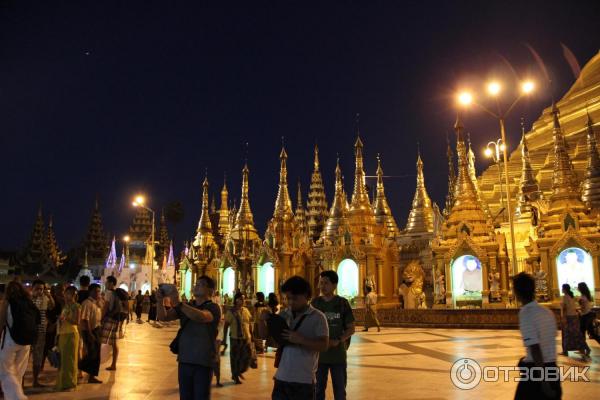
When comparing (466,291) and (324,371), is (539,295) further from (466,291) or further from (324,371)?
(324,371)

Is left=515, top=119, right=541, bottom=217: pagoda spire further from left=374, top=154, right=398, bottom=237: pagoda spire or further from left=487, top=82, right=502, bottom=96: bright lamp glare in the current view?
left=487, top=82, right=502, bottom=96: bright lamp glare

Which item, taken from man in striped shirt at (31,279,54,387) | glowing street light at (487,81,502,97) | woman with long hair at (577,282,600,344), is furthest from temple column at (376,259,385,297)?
man in striped shirt at (31,279,54,387)

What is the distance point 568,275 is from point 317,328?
867 inches

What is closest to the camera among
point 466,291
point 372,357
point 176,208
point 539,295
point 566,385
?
point 566,385

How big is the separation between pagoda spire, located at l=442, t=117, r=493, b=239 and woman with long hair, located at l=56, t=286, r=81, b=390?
20846 millimetres

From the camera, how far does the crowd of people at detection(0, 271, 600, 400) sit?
438 centimetres

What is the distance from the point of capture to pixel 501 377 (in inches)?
369

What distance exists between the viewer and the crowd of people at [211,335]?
4375 mm

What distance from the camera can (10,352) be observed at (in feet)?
23.1

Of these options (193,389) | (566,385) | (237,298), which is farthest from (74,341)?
(566,385)

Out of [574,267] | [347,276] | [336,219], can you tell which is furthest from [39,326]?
[336,219]

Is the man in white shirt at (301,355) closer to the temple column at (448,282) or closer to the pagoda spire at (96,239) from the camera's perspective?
the temple column at (448,282)

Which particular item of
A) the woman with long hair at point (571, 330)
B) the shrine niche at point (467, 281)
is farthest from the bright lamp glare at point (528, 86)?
the shrine niche at point (467, 281)

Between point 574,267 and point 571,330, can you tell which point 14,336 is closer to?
point 571,330
